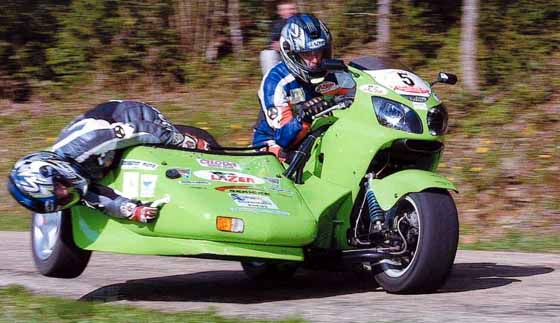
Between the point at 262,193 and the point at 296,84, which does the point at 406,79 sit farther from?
the point at 262,193

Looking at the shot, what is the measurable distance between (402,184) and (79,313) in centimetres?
199

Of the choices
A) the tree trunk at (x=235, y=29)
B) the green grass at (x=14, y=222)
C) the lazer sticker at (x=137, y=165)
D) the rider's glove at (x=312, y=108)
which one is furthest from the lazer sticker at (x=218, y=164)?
the tree trunk at (x=235, y=29)

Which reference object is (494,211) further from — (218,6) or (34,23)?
(34,23)

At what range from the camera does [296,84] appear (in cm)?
705

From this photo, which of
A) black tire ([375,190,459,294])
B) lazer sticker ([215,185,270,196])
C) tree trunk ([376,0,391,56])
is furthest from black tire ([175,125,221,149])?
tree trunk ([376,0,391,56])

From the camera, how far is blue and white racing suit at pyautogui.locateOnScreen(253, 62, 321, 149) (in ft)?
22.5

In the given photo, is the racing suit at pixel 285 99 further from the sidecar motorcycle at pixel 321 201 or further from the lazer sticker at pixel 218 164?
the lazer sticker at pixel 218 164

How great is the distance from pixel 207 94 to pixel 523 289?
886cm

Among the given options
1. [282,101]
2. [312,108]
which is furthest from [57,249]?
[312,108]

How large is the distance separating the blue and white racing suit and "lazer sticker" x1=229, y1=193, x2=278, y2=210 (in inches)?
23.8

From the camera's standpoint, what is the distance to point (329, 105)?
6.79 metres

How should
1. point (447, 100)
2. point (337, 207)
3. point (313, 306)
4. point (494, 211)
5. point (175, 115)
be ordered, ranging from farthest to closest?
1. point (175, 115)
2. point (447, 100)
3. point (494, 211)
4. point (337, 207)
5. point (313, 306)

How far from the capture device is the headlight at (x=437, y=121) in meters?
6.50

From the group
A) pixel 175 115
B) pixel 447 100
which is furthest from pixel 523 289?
pixel 175 115
